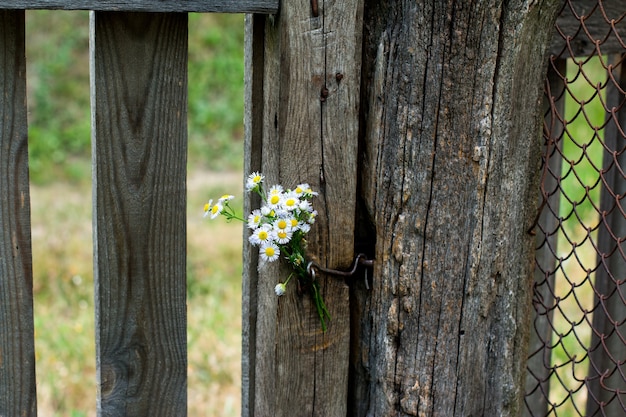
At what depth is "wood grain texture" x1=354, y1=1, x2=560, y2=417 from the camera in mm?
1836

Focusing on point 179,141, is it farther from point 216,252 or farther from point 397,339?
point 216,252

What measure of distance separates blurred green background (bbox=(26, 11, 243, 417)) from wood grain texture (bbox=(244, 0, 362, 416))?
1.67 metres

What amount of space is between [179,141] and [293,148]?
269mm

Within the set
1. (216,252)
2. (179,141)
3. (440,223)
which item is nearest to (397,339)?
(440,223)

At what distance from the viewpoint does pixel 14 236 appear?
5.98 feet

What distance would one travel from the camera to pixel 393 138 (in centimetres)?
188

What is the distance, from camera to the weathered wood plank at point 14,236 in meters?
1.76

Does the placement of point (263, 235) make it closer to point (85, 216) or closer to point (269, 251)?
point (269, 251)

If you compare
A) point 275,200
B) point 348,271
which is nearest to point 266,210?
point 275,200

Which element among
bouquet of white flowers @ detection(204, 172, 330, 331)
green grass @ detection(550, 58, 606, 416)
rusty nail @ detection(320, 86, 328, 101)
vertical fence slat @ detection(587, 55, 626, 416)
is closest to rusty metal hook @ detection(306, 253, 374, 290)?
bouquet of white flowers @ detection(204, 172, 330, 331)

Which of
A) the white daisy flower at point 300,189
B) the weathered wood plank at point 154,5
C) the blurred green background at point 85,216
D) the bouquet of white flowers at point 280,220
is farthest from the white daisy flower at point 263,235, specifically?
the blurred green background at point 85,216

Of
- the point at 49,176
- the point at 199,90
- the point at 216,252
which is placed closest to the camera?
the point at 216,252

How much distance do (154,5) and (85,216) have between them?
4.40 m

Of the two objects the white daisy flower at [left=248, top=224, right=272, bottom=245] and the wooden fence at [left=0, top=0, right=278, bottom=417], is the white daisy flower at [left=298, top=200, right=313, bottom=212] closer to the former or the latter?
the white daisy flower at [left=248, top=224, right=272, bottom=245]
